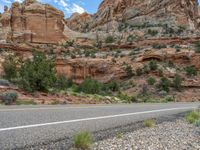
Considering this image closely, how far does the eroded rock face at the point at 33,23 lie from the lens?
7462cm

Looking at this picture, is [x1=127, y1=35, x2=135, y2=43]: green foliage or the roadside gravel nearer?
the roadside gravel

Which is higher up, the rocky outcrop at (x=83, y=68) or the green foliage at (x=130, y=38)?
the green foliage at (x=130, y=38)

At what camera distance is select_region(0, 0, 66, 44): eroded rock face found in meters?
74.6

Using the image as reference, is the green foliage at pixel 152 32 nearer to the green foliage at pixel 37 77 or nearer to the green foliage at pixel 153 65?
the green foliage at pixel 153 65

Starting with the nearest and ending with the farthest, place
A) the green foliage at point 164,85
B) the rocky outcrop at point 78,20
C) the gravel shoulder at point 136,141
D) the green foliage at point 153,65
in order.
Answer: the gravel shoulder at point 136,141 < the green foliage at point 164,85 < the green foliage at point 153,65 < the rocky outcrop at point 78,20

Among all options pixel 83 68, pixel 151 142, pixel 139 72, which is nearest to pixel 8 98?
pixel 151 142

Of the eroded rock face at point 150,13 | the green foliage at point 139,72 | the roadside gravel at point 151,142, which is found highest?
the eroded rock face at point 150,13

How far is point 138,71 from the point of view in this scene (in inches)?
1896

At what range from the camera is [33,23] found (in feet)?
257

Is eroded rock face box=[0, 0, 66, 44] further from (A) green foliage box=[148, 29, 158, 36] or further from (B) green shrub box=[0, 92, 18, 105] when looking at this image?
(B) green shrub box=[0, 92, 18, 105]

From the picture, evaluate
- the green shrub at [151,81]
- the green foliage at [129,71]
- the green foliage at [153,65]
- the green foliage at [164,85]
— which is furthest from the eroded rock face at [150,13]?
the green foliage at [164,85]

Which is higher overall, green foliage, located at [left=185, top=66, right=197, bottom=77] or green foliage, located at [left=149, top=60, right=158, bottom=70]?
green foliage, located at [left=149, top=60, right=158, bottom=70]

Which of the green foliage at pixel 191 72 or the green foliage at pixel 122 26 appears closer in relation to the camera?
the green foliage at pixel 191 72

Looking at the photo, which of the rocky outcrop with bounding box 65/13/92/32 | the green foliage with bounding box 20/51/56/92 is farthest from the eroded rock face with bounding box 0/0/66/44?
the green foliage with bounding box 20/51/56/92
